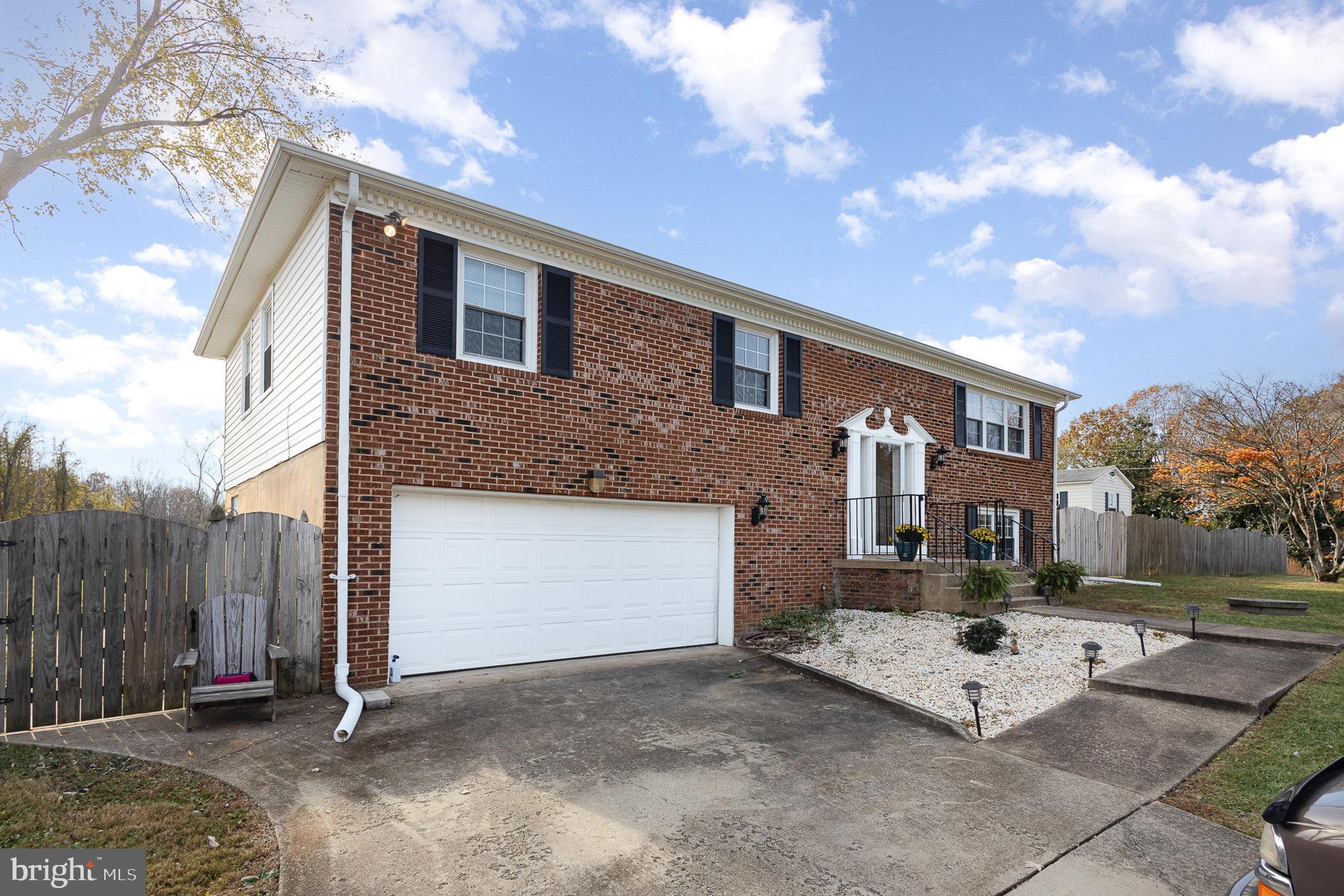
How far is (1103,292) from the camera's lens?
80.2 ft

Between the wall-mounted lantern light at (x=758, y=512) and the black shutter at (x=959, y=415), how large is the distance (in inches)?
228

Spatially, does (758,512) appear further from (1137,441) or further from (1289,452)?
(1137,441)

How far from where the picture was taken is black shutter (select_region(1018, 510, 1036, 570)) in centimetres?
1605

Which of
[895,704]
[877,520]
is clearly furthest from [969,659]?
[877,520]

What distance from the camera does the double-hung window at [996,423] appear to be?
1511 centimetres

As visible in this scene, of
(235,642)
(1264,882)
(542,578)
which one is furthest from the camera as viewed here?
(542,578)

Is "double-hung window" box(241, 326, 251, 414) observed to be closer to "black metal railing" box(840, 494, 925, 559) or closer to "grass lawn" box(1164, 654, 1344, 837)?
"black metal railing" box(840, 494, 925, 559)

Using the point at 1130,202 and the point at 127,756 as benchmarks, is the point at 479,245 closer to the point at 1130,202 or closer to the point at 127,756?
the point at 127,756

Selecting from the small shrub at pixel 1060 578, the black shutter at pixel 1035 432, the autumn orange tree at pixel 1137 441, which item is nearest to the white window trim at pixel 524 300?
the small shrub at pixel 1060 578

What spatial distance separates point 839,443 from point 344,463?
8.05 m

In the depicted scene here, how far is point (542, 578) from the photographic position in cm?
847

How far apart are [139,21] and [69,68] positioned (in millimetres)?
1370

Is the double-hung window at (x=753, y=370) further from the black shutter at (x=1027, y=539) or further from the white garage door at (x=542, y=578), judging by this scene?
the black shutter at (x=1027, y=539)

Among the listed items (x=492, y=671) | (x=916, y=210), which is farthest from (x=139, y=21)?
(x=916, y=210)
